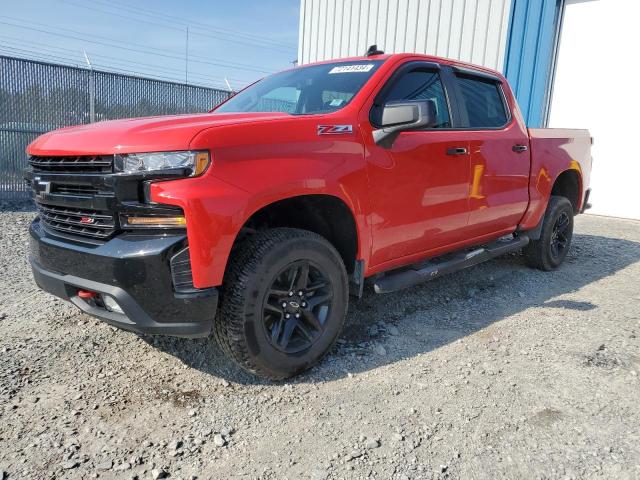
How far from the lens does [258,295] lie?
2734mm

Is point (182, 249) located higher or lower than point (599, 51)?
lower

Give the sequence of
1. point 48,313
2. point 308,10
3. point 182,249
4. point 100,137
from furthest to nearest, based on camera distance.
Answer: point 308,10, point 48,313, point 100,137, point 182,249

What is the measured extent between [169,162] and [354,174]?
1.10m

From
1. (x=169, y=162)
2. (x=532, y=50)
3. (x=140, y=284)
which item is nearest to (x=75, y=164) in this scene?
(x=169, y=162)

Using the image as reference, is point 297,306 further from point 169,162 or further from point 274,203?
point 169,162

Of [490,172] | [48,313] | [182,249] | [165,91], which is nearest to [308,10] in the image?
[165,91]

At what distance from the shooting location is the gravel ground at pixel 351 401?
2.34 meters

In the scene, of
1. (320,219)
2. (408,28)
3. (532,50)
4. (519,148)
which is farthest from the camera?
(408,28)

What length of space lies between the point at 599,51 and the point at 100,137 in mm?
9355

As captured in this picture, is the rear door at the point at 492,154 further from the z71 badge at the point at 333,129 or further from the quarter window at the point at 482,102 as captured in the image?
the z71 badge at the point at 333,129

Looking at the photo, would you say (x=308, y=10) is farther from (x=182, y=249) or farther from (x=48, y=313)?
(x=182, y=249)

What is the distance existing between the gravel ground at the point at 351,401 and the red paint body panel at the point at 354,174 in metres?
0.70

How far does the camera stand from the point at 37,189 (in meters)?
2.96

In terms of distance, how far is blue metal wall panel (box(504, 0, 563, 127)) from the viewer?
367 inches
